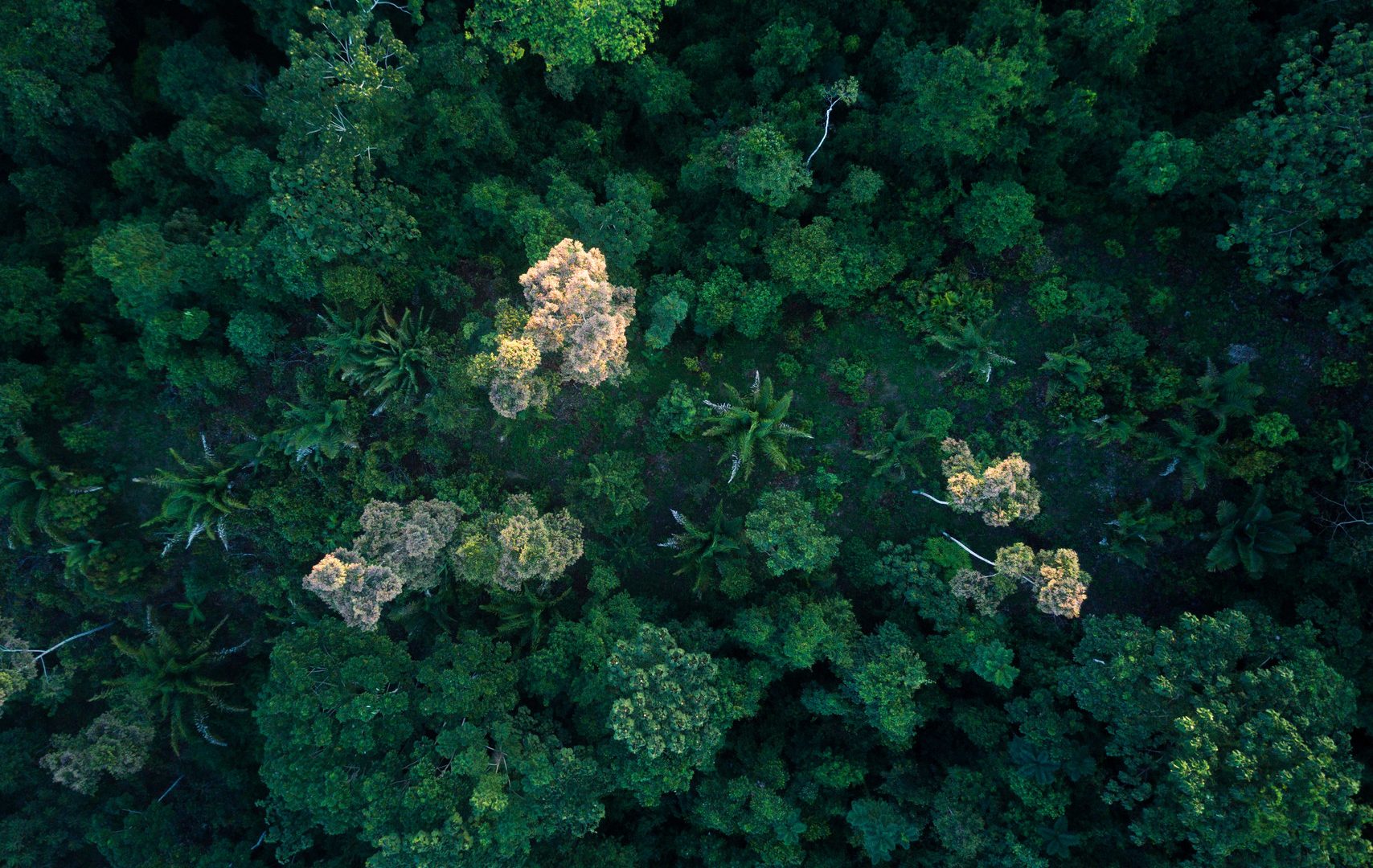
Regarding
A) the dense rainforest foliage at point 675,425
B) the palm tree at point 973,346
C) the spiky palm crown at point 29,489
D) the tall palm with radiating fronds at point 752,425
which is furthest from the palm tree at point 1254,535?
the spiky palm crown at point 29,489

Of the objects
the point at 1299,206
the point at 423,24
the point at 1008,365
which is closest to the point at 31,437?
the point at 423,24

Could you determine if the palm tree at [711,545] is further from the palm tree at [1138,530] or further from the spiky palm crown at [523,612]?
the palm tree at [1138,530]

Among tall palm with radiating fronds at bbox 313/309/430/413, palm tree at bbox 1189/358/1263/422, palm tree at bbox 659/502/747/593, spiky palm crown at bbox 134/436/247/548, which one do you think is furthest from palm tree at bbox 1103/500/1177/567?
spiky palm crown at bbox 134/436/247/548

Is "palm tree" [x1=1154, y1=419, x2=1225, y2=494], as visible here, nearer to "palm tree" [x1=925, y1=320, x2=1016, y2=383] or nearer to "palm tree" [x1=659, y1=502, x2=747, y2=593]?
"palm tree" [x1=925, y1=320, x2=1016, y2=383]

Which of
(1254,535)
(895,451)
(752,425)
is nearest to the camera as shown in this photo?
(1254,535)

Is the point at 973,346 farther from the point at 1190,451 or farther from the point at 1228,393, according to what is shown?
the point at 1228,393

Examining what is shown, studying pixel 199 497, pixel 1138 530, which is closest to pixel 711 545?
pixel 1138 530
